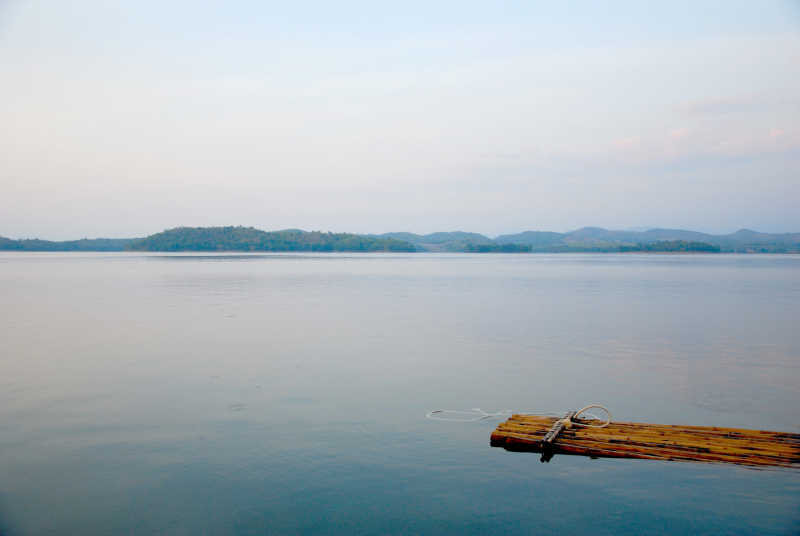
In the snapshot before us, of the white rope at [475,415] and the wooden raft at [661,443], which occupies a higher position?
the wooden raft at [661,443]

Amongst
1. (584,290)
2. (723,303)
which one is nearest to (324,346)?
(723,303)

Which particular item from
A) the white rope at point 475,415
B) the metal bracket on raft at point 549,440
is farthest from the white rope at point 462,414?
the metal bracket on raft at point 549,440

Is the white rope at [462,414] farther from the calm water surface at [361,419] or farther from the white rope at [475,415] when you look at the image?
the calm water surface at [361,419]

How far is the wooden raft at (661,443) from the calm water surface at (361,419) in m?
0.23

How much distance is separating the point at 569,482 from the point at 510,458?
1.19 metres

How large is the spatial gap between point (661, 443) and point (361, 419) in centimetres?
529

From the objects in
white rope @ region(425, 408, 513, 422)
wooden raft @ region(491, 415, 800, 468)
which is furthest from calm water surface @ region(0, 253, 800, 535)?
white rope @ region(425, 408, 513, 422)

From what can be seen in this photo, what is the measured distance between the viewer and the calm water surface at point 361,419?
7883 millimetres

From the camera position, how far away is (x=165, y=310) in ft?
98.4

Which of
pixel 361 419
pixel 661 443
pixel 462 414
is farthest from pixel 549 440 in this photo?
pixel 361 419

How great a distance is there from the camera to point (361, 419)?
1171 centimetres

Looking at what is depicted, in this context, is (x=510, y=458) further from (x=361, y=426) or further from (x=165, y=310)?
(x=165, y=310)

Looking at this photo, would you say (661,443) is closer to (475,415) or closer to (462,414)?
(475,415)

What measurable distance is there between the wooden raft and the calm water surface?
0.74ft
